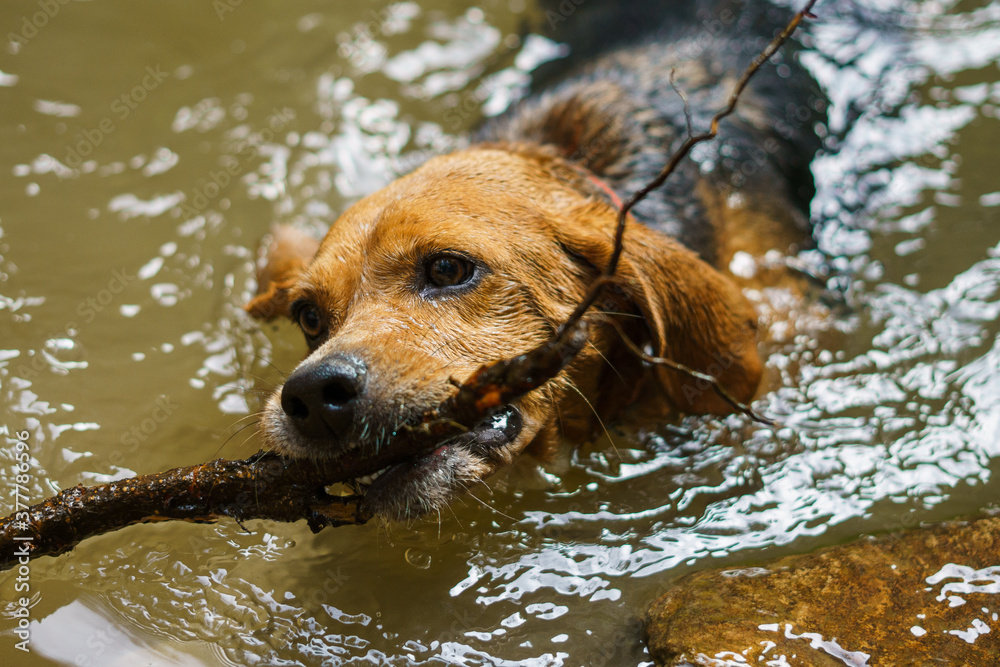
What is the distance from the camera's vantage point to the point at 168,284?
432cm

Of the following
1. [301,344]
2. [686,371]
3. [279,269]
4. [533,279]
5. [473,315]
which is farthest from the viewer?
[301,344]

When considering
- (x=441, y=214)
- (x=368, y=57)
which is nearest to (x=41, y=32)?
(x=368, y=57)

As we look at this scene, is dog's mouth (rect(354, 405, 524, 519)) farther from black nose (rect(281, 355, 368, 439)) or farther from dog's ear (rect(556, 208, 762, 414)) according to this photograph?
dog's ear (rect(556, 208, 762, 414))

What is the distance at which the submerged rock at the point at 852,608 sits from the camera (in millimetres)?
2361

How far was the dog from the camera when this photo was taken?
99.2 inches

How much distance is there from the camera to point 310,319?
122 inches

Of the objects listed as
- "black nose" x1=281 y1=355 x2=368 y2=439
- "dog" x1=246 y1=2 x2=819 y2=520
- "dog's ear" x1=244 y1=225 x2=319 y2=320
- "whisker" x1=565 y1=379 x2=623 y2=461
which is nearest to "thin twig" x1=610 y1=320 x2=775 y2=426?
"dog" x1=246 y1=2 x2=819 y2=520

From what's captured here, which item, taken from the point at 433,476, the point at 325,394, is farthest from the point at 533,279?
the point at 325,394

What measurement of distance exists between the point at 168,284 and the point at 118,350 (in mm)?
509

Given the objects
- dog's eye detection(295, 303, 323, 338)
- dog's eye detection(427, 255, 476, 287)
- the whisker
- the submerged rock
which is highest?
dog's eye detection(427, 255, 476, 287)

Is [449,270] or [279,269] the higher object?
[449,270]

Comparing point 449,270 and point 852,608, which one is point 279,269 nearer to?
point 449,270

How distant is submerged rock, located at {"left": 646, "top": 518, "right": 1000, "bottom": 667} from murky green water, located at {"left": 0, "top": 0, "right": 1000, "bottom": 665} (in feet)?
0.66

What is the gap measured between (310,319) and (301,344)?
101cm
